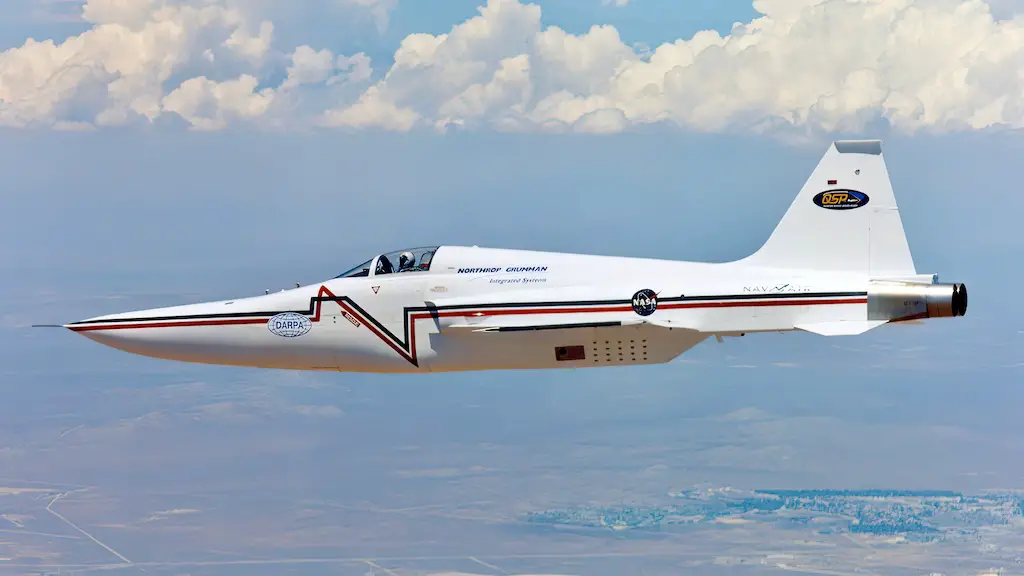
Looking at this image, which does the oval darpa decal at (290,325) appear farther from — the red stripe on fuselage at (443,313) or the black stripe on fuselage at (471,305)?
the red stripe on fuselage at (443,313)

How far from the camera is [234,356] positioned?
28.9m

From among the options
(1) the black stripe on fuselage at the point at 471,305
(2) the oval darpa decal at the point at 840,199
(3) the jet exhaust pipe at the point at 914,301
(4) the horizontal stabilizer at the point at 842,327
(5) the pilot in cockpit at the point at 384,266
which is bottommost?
(4) the horizontal stabilizer at the point at 842,327

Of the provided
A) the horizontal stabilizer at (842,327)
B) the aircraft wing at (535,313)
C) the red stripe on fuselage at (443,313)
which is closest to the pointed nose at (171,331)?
the red stripe on fuselage at (443,313)

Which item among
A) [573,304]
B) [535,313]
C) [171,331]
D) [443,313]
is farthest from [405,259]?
[171,331]

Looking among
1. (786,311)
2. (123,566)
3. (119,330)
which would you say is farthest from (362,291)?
(123,566)

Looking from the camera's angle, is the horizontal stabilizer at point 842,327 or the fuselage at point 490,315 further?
the fuselage at point 490,315

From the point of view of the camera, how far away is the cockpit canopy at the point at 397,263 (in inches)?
1091

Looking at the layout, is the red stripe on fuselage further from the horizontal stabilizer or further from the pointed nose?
the horizontal stabilizer

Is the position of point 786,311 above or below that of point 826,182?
below

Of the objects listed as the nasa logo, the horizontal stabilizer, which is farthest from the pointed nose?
the horizontal stabilizer

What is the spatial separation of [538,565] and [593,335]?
12243cm

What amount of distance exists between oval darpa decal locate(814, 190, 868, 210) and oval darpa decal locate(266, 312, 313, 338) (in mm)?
11203

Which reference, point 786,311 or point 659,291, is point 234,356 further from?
point 786,311

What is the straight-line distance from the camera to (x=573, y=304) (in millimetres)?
26359
